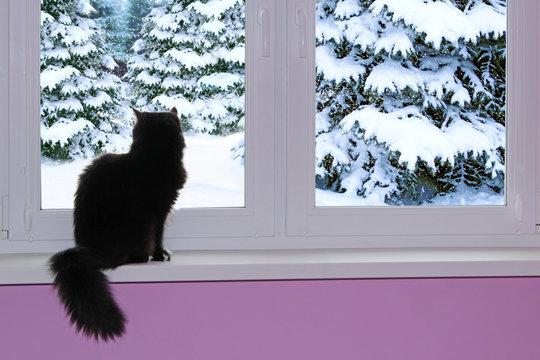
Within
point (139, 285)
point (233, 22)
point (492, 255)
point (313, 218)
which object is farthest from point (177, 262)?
point (492, 255)

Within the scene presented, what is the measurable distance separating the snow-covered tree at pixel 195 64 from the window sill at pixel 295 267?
1.40 feet

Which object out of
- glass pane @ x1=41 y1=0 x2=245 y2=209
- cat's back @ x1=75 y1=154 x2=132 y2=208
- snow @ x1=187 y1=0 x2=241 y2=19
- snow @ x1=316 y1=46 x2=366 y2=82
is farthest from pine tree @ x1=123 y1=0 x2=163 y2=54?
snow @ x1=316 y1=46 x2=366 y2=82

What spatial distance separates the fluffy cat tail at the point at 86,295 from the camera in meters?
1.23

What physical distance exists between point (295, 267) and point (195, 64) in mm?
666

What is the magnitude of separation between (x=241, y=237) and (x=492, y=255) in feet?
2.31

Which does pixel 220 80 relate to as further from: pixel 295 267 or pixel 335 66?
pixel 295 267

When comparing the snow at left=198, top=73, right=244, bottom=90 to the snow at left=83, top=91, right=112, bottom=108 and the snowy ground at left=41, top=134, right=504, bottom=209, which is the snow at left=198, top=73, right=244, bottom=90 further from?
the snow at left=83, top=91, right=112, bottom=108

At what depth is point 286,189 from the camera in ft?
5.37

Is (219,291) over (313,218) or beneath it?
beneath

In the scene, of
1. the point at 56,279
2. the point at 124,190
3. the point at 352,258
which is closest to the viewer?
the point at 56,279

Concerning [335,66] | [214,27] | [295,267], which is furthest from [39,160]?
[335,66]

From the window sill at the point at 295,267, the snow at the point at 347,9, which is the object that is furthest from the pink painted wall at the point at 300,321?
the snow at the point at 347,9

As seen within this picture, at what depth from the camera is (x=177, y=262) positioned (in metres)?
1.44

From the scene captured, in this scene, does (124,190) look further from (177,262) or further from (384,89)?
(384,89)
